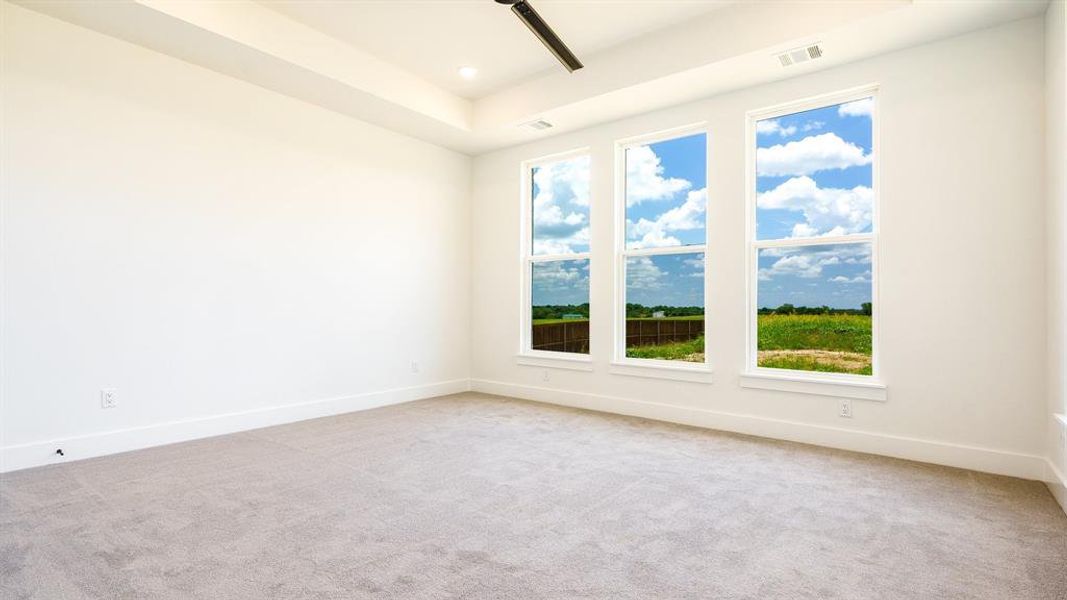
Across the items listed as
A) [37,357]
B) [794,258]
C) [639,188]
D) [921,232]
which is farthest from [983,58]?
[37,357]

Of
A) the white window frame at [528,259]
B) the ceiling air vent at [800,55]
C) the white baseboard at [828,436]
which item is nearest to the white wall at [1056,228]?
the white baseboard at [828,436]

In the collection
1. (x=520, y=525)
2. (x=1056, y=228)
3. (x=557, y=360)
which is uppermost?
(x=1056, y=228)

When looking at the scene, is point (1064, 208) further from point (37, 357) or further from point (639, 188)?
point (37, 357)

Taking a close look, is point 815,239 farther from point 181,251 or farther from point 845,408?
point 181,251

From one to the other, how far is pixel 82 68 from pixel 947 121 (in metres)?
5.76

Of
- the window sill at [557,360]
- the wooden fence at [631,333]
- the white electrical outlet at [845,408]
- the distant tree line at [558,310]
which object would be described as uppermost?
the distant tree line at [558,310]

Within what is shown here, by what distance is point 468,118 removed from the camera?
214 inches

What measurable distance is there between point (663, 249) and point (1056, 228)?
8.51 feet

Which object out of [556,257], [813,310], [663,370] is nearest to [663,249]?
[663,370]

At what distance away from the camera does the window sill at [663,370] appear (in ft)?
14.7

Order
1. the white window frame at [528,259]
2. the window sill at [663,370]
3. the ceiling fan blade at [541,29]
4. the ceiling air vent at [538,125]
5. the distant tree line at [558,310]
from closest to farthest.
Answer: the ceiling fan blade at [541,29] < the window sill at [663,370] < the ceiling air vent at [538,125] < the distant tree line at [558,310] < the white window frame at [528,259]

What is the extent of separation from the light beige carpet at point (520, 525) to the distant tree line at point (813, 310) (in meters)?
1.03

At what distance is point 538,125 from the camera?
523 cm

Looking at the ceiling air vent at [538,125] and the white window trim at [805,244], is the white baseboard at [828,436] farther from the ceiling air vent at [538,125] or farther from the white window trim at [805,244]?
the ceiling air vent at [538,125]
